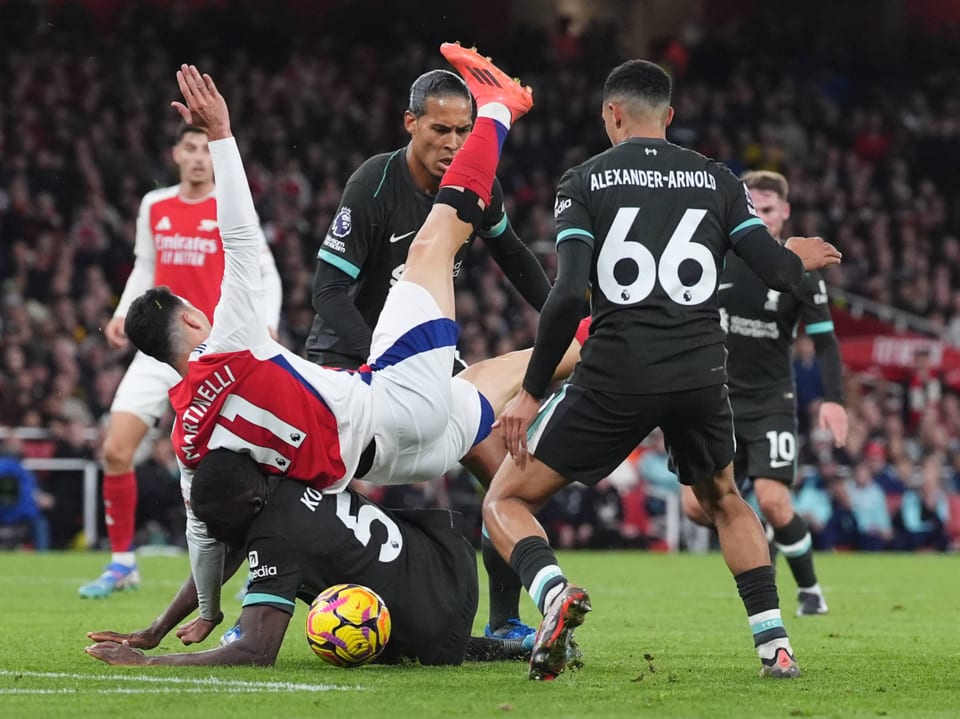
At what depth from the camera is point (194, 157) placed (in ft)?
32.7

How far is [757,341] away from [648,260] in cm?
420

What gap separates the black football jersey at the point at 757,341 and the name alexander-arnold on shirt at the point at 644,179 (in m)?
3.97

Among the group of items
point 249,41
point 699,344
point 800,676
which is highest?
point 249,41

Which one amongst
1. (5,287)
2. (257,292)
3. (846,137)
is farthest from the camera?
(846,137)

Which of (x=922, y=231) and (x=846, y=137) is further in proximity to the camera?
(x=846, y=137)

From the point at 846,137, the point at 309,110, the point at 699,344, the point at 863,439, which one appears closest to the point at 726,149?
the point at 846,137

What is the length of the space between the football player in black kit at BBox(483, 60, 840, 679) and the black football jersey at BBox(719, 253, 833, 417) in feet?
12.7

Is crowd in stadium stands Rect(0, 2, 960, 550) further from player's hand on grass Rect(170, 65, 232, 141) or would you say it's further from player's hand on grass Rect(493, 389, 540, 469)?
player's hand on grass Rect(493, 389, 540, 469)

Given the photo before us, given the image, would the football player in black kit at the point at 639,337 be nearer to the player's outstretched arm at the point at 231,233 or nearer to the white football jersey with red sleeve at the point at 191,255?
the player's outstretched arm at the point at 231,233

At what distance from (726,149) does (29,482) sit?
14.9 m

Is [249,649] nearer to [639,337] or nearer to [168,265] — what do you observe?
[639,337]

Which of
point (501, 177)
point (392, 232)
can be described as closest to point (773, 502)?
→ point (392, 232)

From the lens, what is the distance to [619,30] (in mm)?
30250

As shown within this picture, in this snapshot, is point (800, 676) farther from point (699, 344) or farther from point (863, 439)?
point (863, 439)
